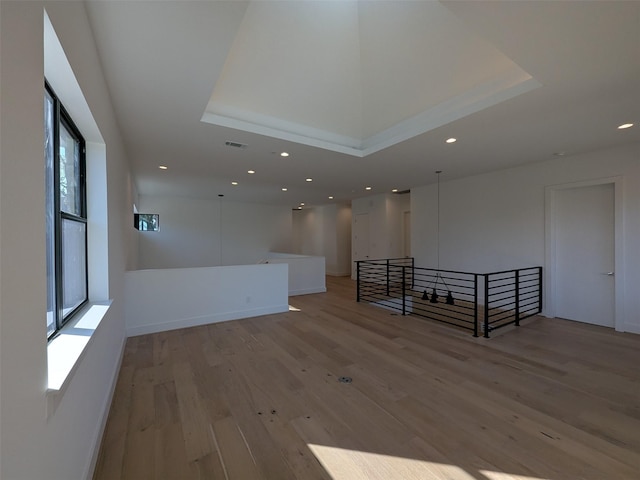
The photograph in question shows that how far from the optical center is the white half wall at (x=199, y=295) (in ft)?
13.4

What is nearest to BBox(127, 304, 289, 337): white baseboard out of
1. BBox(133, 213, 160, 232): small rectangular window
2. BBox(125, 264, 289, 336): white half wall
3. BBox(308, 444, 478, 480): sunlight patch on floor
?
BBox(125, 264, 289, 336): white half wall

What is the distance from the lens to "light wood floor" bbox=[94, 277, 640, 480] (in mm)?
1742

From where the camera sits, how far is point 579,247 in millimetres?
4629

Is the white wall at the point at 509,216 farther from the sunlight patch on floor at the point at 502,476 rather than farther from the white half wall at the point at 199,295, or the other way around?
the sunlight patch on floor at the point at 502,476

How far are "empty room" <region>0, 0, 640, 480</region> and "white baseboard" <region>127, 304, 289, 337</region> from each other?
0.03 m

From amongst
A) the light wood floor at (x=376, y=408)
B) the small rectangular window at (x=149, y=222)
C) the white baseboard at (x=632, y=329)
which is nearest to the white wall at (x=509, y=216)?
the white baseboard at (x=632, y=329)

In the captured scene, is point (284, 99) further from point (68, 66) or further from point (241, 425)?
point (241, 425)

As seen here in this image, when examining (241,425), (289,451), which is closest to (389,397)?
(289,451)

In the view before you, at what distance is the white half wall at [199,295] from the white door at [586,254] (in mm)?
4936

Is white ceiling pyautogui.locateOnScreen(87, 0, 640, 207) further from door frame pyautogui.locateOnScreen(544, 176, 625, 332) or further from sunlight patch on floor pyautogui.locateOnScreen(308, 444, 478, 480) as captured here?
sunlight patch on floor pyautogui.locateOnScreen(308, 444, 478, 480)

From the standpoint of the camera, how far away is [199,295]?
4512 mm

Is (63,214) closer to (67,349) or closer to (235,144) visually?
(67,349)

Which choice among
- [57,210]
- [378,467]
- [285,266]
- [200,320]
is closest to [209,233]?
[285,266]

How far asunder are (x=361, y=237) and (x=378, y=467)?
790cm
